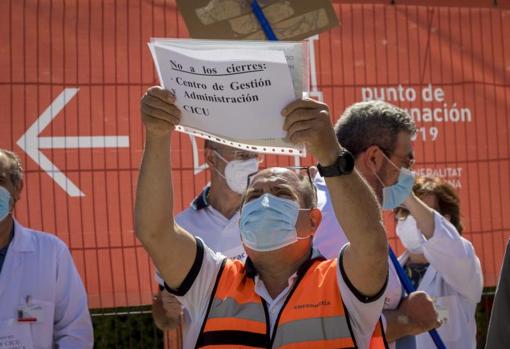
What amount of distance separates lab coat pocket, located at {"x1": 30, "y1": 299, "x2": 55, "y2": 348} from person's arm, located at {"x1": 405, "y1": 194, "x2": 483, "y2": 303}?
69.9 inches

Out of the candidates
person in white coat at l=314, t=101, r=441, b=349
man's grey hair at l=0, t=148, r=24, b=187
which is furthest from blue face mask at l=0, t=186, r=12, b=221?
person in white coat at l=314, t=101, r=441, b=349

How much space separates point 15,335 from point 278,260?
1516 millimetres

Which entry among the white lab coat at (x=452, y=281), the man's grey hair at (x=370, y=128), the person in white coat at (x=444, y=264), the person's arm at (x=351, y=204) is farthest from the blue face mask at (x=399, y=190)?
the person's arm at (x=351, y=204)

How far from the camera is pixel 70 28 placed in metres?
5.42

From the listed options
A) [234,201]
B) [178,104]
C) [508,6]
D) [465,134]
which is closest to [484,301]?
[465,134]

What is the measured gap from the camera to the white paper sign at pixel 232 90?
2793 millimetres

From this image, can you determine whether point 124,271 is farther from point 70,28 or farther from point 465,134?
point 465,134

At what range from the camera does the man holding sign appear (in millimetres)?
2930

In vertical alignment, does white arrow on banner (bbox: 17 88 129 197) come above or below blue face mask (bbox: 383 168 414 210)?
above

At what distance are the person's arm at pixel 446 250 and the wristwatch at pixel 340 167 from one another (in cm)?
152

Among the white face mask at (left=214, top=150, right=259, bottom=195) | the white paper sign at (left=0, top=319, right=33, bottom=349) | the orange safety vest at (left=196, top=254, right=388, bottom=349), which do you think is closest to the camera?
the orange safety vest at (left=196, top=254, right=388, bottom=349)

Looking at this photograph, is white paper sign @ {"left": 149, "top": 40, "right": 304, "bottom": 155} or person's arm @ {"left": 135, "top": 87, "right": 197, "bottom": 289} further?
person's arm @ {"left": 135, "top": 87, "right": 197, "bottom": 289}

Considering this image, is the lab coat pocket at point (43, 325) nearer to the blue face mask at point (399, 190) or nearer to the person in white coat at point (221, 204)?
the person in white coat at point (221, 204)

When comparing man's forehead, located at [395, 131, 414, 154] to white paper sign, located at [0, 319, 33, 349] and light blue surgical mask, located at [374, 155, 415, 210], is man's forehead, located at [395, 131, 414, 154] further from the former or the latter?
white paper sign, located at [0, 319, 33, 349]
